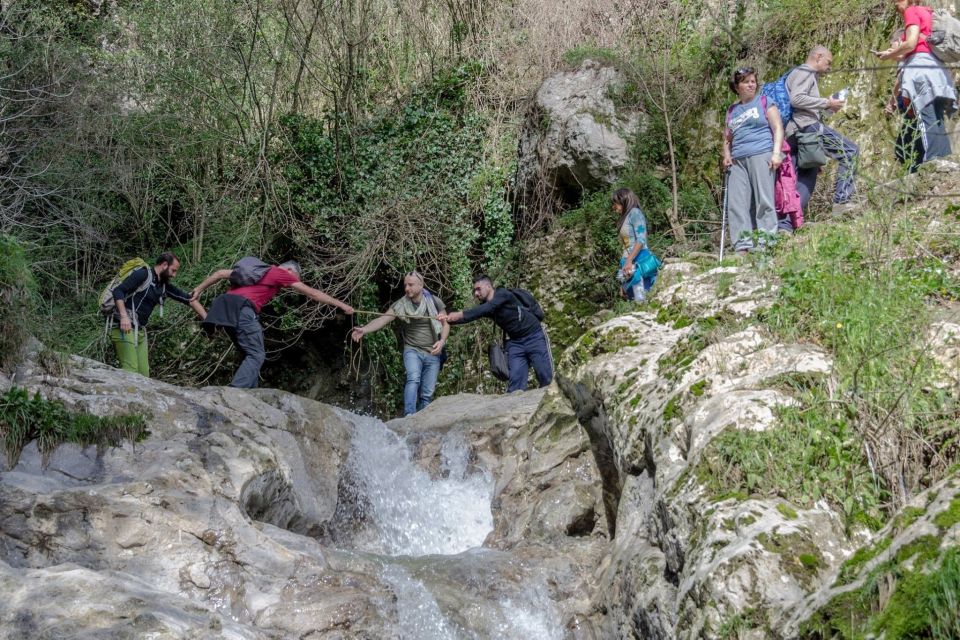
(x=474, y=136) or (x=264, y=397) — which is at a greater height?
(x=474, y=136)

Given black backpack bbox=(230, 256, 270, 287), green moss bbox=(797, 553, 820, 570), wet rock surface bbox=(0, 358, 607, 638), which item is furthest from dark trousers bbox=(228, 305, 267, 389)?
green moss bbox=(797, 553, 820, 570)

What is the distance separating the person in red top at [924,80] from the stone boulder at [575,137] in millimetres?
5457

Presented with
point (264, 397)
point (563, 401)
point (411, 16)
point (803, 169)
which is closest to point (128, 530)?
point (264, 397)

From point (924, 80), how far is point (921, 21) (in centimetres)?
50

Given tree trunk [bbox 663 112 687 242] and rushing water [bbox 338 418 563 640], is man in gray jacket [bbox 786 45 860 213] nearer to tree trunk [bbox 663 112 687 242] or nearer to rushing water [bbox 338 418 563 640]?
tree trunk [bbox 663 112 687 242]

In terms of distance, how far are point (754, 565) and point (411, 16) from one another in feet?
44.5

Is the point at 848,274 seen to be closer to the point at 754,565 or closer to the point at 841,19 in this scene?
the point at 754,565

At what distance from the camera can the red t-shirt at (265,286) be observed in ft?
30.1

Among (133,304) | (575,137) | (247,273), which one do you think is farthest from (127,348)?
(575,137)

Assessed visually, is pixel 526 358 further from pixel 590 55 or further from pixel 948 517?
pixel 948 517

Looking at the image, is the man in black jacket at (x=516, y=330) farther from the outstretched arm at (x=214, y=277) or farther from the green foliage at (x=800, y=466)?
the green foliage at (x=800, y=466)

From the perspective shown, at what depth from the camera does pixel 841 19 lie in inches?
477

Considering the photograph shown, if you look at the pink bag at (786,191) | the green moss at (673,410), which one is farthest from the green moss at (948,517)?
the pink bag at (786,191)

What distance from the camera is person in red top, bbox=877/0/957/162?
7965 mm
